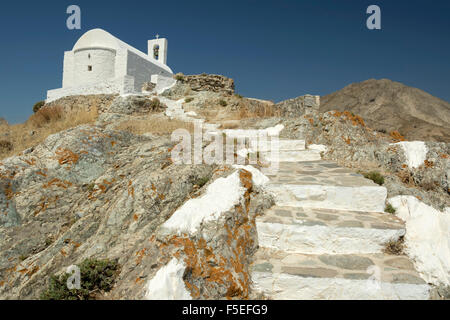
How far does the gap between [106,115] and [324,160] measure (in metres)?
9.57

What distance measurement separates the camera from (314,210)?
342cm

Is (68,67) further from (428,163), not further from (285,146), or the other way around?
(428,163)

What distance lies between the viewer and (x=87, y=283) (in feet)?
8.13

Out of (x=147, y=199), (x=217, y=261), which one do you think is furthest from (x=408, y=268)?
(x=147, y=199)

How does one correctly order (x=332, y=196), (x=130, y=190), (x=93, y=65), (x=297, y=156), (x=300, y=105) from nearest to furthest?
(x=332, y=196) → (x=130, y=190) → (x=297, y=156) → (x=300, y=105) → (x=93, y=65)

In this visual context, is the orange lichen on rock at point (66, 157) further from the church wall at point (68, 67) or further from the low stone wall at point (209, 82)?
the church wall at point (68, 67)

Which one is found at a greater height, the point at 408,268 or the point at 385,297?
the point at 408,268

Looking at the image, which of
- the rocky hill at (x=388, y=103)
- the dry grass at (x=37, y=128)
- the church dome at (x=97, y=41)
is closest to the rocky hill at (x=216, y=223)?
the dry grass at (x=37, y=128)

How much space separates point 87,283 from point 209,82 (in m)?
16.9

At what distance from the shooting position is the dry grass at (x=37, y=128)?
6.83m

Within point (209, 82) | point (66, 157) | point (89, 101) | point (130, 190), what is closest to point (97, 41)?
point (89, 101)

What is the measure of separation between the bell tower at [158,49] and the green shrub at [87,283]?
2633cm

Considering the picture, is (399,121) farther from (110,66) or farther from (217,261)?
(217,261)

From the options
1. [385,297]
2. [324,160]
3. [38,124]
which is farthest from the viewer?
[38,124]
